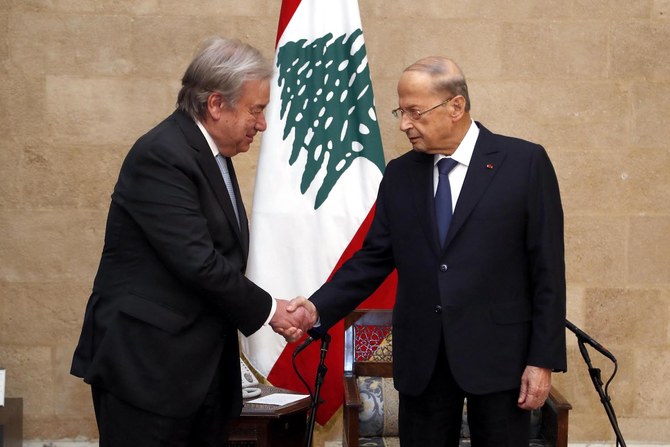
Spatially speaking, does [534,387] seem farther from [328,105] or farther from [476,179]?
[328,105]

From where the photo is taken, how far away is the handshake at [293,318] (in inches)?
112

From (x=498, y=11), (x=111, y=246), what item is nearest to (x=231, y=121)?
(x=111, y=246)

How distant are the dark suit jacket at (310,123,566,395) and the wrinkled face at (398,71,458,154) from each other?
11 cm

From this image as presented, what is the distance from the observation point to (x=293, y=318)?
2.88 m

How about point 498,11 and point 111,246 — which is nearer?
point 111,246

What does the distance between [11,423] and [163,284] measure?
2511 mm

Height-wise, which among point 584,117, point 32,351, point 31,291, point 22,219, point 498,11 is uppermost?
point 498,11

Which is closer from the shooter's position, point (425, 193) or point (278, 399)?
point (425, 193)

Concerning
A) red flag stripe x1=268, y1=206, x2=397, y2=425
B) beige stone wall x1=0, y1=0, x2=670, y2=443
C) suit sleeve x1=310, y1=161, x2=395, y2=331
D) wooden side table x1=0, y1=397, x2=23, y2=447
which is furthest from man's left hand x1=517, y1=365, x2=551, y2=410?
wooden side table x1=0, y1=397, x2=23, y2=447

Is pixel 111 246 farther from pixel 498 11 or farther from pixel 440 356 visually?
pixel 498 11

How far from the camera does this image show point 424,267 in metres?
2.67

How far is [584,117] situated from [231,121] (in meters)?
2.62

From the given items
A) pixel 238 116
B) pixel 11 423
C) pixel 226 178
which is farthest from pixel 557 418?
pixel 11 423

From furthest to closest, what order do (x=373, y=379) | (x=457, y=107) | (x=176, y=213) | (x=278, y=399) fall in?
(x=373, y=379), (x=278, y=399), (x=457, y=107), (x=176, y=213)
